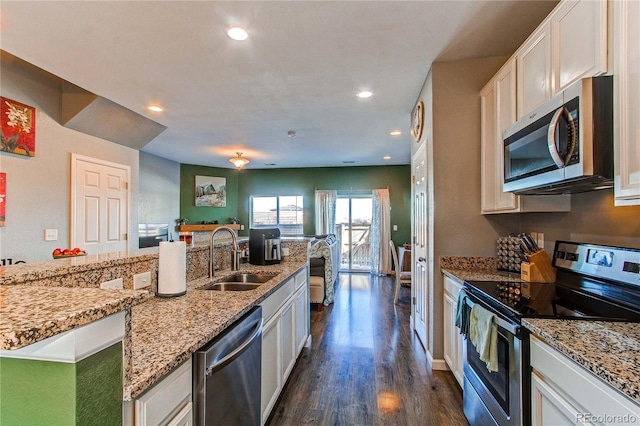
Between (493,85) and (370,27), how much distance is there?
108cm

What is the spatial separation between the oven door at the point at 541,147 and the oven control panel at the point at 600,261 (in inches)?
19.7

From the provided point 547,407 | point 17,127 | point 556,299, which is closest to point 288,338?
point 547,407

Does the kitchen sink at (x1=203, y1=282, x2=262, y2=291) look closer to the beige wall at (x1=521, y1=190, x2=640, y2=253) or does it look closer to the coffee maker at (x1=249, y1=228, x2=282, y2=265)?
the coffee maker at (x1=249, y1=228, x2=282, y2=265)

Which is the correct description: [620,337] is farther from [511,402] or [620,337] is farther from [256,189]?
[256,189]

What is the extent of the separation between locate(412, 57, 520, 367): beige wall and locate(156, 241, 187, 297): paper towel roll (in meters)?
2.02

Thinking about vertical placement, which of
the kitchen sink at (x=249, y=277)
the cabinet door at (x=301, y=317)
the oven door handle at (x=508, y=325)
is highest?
the kitchen sink at (x=249, y=277)

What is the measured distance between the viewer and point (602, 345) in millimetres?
1021

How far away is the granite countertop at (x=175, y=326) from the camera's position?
83cm

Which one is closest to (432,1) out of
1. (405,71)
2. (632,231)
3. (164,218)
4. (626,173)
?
(405,71)

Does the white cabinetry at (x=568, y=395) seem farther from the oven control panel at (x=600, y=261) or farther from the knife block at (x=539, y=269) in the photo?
the knife block at (x=539, y=269)

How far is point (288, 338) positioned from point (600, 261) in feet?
6.75

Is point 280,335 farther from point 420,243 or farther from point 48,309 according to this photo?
point 420,243

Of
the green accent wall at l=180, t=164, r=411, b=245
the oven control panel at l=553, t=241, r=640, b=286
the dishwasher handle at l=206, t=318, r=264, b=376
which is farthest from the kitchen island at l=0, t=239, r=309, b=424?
the green accent wall at l=180, t=164, r=411, b=245

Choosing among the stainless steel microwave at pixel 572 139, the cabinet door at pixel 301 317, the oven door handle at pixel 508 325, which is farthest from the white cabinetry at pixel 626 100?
the cabinet door at pixel 301 317
